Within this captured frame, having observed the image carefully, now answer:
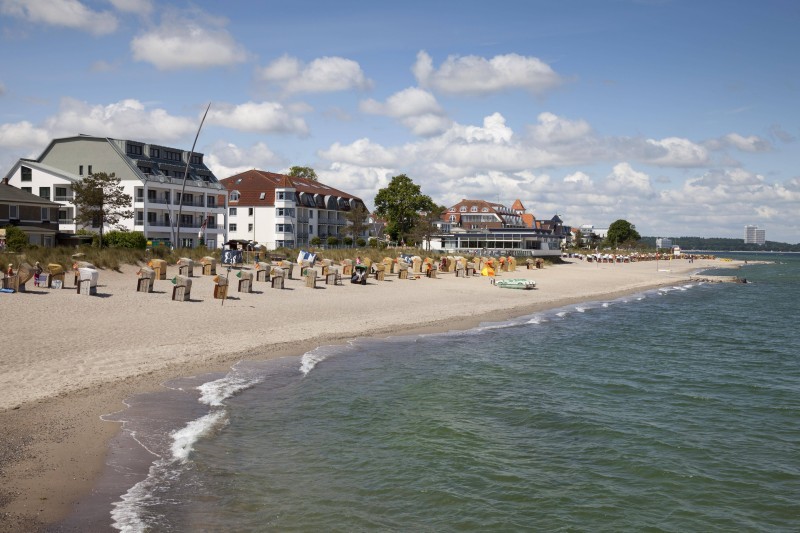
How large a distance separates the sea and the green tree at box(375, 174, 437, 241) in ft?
248

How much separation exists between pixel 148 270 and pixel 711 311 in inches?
1390

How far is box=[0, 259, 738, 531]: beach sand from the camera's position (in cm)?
989

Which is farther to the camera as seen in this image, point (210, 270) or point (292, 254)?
point (292, 254)

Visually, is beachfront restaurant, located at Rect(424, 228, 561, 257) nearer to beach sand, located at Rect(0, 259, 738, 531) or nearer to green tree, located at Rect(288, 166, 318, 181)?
green tree, located at Rect(288, 166, 318, 181)

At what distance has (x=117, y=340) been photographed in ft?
61.3

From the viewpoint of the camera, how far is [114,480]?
9.80 m

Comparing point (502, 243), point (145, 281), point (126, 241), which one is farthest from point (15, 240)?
point (502, 243)

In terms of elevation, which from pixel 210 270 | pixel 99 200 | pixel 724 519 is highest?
pixel 99 200

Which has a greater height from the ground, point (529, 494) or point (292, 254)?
point (292, 254)

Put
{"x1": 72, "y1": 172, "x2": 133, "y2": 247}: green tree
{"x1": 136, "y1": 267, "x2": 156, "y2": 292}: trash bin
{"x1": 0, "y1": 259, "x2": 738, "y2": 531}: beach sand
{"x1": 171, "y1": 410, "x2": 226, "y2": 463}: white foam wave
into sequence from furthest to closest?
{"x1": 72, "y1": 172, "x2": 133, "y2": 247}: green tree
{"x1": 136, "y1": 267, "x2": 156, "y2": 292}: trash bin
{"x1": 171, "y1": 410, "x2": 226, "y2": 463}: white foam wave
{"x1": 0, "y1": 259, "x2": 738, "y2": 531}: beach sand

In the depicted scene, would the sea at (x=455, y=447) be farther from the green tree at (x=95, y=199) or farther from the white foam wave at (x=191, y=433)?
the green tree at (x=95, y=199)

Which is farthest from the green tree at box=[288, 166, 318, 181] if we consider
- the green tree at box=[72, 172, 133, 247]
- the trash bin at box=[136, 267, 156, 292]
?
the trash bin at box=[136, 267, 156, 292]

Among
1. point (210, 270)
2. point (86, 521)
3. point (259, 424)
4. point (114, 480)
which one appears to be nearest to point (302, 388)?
point (259, 424)

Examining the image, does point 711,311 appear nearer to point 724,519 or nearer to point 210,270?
point 210,270
